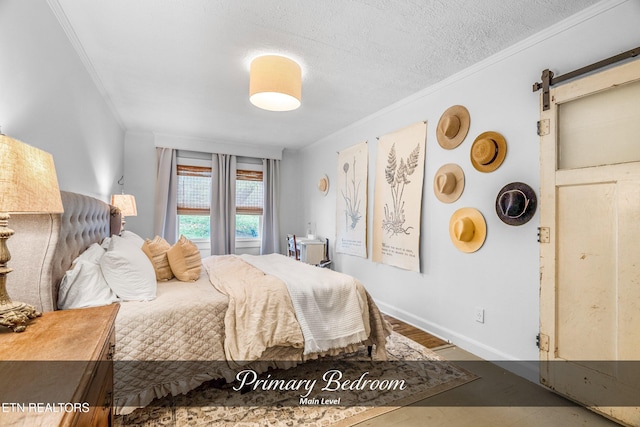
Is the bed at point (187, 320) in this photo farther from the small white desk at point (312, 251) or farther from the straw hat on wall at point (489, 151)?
the small white desk at point (312, 251)

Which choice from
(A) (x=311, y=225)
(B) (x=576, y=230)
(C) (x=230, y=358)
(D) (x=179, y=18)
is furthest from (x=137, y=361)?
(A) (x=311, y=225)

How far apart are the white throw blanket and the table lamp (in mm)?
1413

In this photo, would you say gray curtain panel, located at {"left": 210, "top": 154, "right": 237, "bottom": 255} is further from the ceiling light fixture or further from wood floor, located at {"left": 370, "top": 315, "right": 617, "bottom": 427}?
wood floor, located at {"left": 370, "top": 315, "right": 617, "bottom": 427}

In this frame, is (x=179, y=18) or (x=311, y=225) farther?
(x=311, y=225)

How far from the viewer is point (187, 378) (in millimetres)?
1869

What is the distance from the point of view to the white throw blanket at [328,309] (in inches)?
83.4

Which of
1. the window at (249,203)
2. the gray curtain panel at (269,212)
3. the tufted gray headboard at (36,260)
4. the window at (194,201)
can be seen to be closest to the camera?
the tufted gray headboard at (36,260)

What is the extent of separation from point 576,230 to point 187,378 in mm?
2655

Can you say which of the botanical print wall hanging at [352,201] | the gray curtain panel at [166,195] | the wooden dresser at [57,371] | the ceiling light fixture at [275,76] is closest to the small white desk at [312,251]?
the botanical print wall hanging at [352,201]

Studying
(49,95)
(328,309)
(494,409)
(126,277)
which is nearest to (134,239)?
(126,277)

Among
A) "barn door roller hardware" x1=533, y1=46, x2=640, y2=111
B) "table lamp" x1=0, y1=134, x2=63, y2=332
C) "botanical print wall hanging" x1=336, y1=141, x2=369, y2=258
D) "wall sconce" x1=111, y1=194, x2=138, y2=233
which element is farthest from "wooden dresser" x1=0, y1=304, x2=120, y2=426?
"botanical print wall hanging" x1=336, y1=141, x2=369, y2=258

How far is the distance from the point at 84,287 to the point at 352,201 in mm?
3198

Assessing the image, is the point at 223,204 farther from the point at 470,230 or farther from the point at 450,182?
the point at 470,230

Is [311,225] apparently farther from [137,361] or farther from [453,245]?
[137,361]
